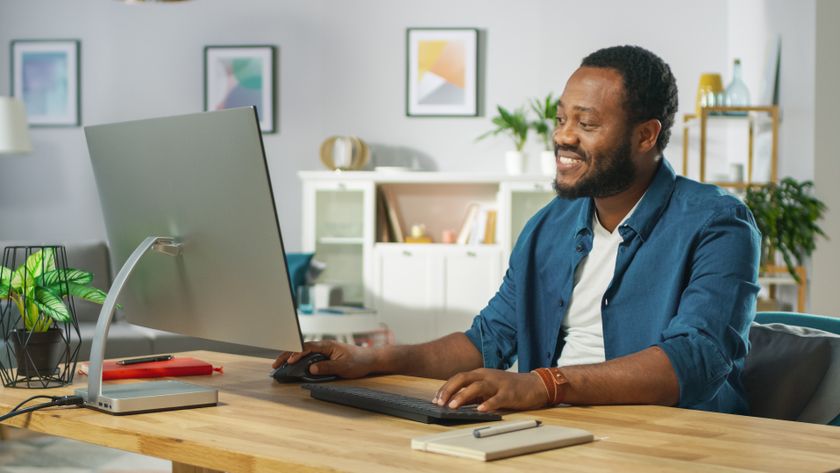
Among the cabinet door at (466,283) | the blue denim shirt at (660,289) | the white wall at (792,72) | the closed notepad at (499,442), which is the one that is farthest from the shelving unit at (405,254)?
the closed notepad at (499,442)

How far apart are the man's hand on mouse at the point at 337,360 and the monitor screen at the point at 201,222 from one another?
0.23m

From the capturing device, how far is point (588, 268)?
1898 millimetres

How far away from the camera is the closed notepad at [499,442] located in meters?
1.15

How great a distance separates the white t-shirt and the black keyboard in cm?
49

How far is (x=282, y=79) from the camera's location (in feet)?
23.2

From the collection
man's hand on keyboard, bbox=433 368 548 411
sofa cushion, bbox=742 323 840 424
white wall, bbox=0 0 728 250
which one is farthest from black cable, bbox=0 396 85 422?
white wall, bbox=0 0 728 250

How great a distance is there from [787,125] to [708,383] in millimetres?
4019

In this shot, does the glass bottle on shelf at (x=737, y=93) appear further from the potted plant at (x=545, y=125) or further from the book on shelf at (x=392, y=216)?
the book on shelf at (x=392, y=216)

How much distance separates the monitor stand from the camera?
148 cm

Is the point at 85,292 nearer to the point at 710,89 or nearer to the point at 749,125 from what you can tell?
the point at 710,89

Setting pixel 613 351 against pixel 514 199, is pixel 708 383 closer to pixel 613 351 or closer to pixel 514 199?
pixel 613 351

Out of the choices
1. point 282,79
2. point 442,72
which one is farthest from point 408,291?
point 282,79

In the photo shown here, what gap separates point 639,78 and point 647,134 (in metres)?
0.11

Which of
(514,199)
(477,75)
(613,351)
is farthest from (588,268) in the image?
(477,75)
